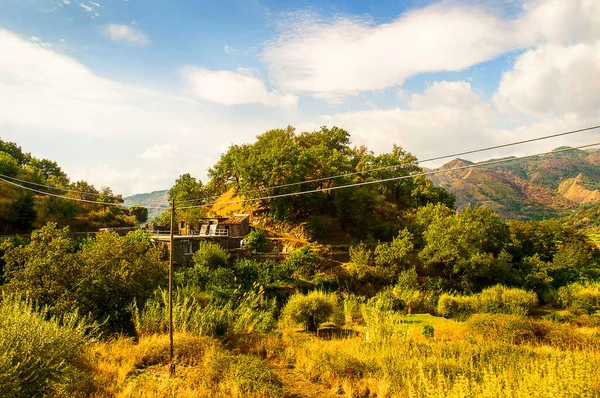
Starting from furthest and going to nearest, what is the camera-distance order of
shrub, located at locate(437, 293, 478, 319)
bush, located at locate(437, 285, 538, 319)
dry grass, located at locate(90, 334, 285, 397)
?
shrub, located at locate(437, 293, 478, 319) → bush, located at locate(437, 285, 538, 319) → dry grass, located at locate(90, 334, 285, 397)

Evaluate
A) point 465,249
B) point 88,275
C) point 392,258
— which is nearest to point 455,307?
point 392,258

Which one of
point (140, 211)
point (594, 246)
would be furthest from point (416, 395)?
point (140, 211)

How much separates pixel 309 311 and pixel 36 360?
11.6 m

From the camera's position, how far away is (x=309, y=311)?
55.3 feet

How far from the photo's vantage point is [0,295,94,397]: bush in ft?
21.1

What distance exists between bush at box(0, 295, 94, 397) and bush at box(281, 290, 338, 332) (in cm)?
991

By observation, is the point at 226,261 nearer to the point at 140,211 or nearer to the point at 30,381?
the point at 30,381

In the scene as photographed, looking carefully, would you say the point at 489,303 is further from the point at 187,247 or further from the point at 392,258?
the point at 187,247

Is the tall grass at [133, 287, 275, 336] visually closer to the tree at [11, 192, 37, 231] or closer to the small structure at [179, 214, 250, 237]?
the small structure at [179, 214, 250, 237]

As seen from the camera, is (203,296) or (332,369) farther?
(203,296)

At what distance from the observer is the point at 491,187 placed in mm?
166875

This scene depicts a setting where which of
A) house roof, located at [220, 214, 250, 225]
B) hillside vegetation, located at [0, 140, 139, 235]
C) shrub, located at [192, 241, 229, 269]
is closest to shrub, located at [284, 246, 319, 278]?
shrub, located at [192, 241, 229, 269]

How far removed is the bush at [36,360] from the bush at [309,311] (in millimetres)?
9911

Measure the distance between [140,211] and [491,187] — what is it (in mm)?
161593
